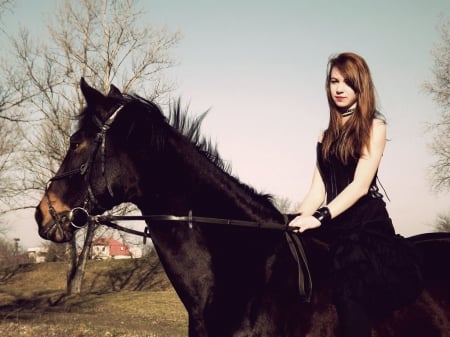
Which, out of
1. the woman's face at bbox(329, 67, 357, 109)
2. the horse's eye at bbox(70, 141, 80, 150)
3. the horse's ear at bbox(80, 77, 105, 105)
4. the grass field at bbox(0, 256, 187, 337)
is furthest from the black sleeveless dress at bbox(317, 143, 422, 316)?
the grass field at bbox(0, 256, 187, 337)

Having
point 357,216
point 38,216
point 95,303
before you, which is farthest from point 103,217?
point 95,303

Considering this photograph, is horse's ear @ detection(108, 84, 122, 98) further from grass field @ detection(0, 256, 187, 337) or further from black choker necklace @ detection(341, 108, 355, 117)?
grass field @ detection(0, 256, 187, 337)

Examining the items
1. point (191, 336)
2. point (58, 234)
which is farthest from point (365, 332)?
point (58, 234)

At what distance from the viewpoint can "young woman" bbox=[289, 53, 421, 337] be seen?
3.46m

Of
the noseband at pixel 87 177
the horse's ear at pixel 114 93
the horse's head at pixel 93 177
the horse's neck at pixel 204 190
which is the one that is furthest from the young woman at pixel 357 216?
the horse's ear at pixel 114 93

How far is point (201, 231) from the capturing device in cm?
355

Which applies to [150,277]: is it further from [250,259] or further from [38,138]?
[250,259]

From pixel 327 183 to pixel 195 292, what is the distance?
1.46 m

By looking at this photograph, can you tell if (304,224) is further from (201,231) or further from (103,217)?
(103,217)

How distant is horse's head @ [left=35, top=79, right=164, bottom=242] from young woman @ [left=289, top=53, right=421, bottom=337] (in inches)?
53.4

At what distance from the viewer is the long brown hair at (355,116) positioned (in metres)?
3.76

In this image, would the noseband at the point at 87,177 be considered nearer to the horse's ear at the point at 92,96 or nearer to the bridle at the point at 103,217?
the bridle at the point at 103,217

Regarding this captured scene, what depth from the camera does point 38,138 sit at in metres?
30.2

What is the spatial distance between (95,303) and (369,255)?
25.7 meters
